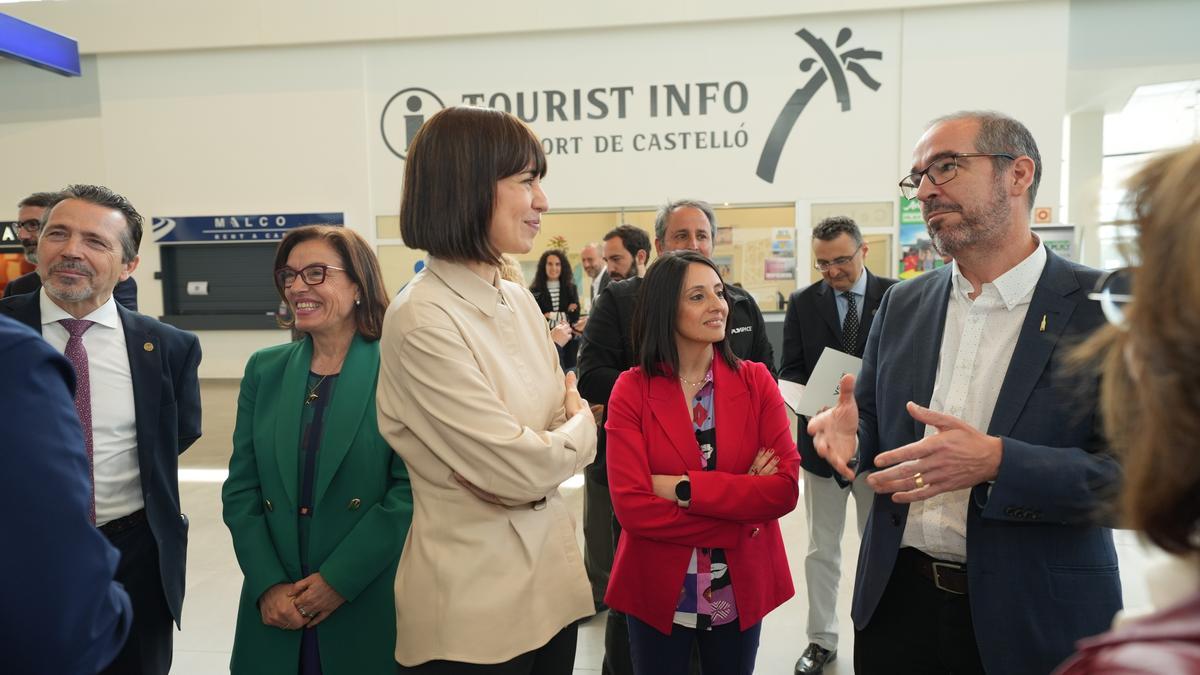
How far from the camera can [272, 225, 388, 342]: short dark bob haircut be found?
2188 millimetres

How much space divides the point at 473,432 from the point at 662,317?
1.01 meters

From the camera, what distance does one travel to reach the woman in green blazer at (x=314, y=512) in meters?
1.89

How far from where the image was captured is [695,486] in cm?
198

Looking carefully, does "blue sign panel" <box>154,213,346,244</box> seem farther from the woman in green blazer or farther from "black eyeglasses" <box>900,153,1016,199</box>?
"black eyeglasses" <box>900,153,1016,199</box>

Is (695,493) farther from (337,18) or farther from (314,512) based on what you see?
(337,18)

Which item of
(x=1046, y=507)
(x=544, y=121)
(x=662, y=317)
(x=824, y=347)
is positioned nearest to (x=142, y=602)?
(x=662, y=317)

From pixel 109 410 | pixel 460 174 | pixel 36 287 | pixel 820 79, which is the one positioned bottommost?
pixel 109 410

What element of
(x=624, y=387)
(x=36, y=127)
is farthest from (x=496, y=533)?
(x=36, y=127)

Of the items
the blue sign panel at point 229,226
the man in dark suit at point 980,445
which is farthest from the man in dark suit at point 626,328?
the blue sign panel at point 229,226

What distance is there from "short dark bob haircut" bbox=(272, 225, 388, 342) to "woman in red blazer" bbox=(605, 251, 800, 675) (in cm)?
78

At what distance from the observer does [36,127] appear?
10.8 metres

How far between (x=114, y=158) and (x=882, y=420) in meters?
12.2

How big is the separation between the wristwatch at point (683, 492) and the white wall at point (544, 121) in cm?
813

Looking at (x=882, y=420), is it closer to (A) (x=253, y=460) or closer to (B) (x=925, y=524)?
(B) (x=925, y=524)
